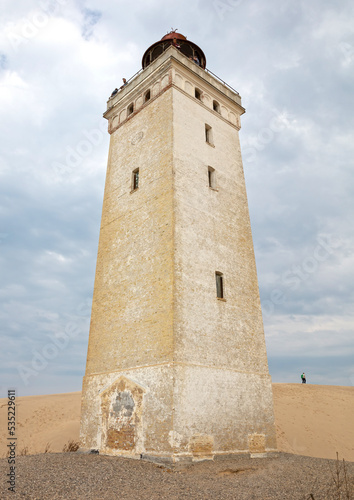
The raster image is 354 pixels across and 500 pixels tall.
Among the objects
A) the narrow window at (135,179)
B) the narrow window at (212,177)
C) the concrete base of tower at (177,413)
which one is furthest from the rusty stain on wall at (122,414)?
the narrow window at (212,177)

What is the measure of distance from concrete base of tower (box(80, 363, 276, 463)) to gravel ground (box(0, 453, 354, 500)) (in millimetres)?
555

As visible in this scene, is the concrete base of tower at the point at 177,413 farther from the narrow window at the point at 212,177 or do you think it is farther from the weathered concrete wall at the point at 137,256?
the narrow window at the point at 212,177

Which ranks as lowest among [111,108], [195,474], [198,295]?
[195,474]

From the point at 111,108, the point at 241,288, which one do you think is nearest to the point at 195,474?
the point at 241,288

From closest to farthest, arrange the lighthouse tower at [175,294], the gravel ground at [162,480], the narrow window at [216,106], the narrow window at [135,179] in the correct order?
1. the gravel ground at [162,480]
2. the lighthouse tower at [175,294]
3. the narrow window at [135,179]
4. the narrow window at [216,106]

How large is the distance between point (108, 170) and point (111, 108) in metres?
4.20

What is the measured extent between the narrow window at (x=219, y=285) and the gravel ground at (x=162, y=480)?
5437 millimetres

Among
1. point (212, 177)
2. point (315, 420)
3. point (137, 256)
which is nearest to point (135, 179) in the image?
point (212, 177)

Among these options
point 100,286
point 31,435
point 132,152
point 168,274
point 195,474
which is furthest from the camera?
point 31,435

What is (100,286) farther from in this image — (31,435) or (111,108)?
(31,435)

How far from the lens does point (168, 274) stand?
1181 centimetres

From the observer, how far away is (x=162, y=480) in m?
8.25

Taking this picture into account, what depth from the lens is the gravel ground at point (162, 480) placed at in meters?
6.91

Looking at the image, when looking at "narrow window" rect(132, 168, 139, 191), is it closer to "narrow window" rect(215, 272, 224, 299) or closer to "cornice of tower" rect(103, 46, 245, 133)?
"cornice of tower" rect(103, 46, 245, 133)
